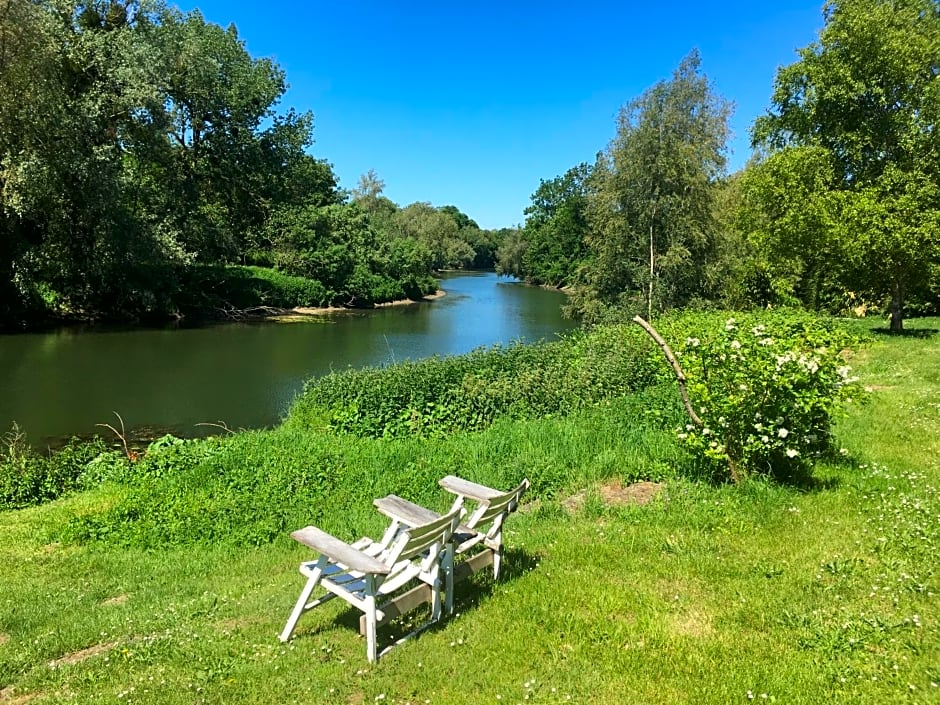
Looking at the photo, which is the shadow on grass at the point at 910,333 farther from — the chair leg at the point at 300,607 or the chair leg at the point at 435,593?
the chair leg at the point at 300,607

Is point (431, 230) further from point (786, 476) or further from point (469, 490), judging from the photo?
point (469, 490)

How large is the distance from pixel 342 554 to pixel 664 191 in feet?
78.9

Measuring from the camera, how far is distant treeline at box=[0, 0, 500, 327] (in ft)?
77.4

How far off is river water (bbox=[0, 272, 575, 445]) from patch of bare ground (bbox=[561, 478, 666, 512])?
26.4ft

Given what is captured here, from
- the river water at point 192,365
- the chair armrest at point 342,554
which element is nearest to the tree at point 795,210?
the river water at point 192,365

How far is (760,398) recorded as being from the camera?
211 inches

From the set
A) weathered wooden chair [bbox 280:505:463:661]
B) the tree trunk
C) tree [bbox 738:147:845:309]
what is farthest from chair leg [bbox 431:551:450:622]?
the tree trunk

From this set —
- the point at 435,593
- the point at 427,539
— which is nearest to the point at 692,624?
the point at 435,593

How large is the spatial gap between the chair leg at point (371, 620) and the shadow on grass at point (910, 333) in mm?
15935

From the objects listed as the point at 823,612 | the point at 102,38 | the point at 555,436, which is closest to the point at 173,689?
the point at 823,612

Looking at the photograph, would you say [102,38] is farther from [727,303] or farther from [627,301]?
[727,303]

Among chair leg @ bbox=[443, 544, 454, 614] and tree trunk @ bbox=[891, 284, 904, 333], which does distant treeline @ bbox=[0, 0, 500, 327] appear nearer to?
chair leg @ bbox=[443, 544, 454, 614]

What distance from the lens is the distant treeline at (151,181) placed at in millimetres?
23594

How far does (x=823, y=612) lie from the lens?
11.9ft
